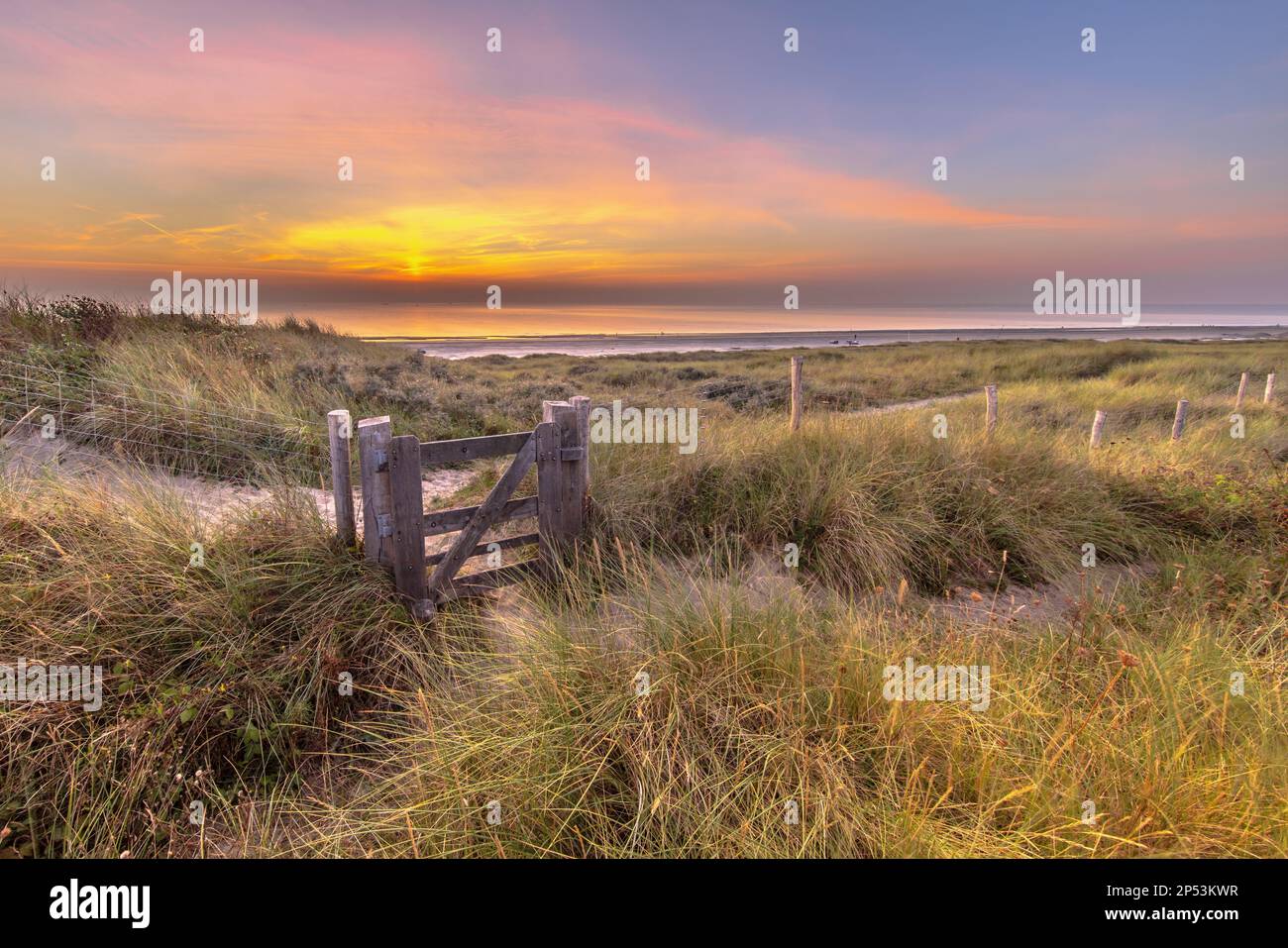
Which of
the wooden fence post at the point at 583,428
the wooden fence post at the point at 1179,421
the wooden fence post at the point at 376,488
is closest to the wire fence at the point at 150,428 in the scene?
the wooden fence post at the point at 376,488

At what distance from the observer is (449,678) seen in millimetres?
4430

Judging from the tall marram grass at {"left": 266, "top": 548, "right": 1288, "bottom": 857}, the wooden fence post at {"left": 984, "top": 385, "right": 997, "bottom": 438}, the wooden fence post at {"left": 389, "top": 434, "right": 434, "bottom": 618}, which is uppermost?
the wooden fence post at {"left": 984, "top": 385, "right": 997, "bottom": 438}

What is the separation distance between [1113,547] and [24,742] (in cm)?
1003

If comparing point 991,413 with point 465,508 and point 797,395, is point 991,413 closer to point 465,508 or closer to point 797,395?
point 797,395

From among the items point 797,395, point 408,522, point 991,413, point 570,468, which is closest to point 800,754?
point 408,522

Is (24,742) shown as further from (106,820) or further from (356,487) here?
(356,487)

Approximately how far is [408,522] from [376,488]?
37cm

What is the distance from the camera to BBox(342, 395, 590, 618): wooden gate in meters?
4.91

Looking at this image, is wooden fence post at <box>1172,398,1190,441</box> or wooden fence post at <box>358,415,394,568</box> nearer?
wooden fence post at <box>358,415,394,568</box>

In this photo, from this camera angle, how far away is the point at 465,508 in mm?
5531

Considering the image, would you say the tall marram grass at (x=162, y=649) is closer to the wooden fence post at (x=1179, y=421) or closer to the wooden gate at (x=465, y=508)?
the wooden gate at (x=465, y=508)

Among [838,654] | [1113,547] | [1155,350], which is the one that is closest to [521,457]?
[838,654]

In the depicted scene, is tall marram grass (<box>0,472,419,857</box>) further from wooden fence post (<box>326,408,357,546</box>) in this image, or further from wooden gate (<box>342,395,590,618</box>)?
wooden gate (<box>342,395,590,618</box>)

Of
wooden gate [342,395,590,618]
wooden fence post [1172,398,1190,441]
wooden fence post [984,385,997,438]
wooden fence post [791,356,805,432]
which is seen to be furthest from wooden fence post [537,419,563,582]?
wooden fence post [1172,398,1190,441]
